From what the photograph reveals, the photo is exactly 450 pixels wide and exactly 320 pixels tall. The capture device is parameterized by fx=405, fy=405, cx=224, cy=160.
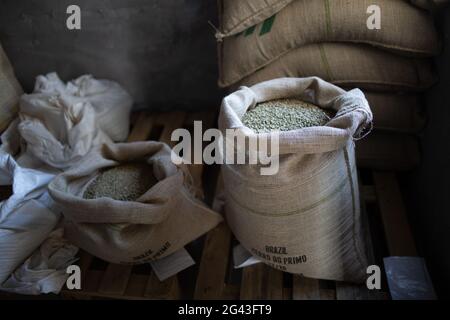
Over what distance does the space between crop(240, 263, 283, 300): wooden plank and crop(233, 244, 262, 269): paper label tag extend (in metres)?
0.02

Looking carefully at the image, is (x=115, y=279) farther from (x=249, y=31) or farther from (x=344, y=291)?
(x=249, y=31)

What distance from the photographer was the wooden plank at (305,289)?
46.8 inches

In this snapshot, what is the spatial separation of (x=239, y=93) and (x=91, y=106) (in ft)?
2.29

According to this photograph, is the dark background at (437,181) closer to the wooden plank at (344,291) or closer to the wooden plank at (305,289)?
the wooden plank at (344,291)

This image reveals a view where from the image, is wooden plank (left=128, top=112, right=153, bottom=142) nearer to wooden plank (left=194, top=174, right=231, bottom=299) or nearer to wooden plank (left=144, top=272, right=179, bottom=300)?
wooden plank (left=194, top=174, right=231, bottom=299)

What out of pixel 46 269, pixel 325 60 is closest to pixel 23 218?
pixel 46 269

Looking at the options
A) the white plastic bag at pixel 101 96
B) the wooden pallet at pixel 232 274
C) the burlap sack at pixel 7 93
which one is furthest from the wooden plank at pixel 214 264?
the burlap sack at pixel 7 93

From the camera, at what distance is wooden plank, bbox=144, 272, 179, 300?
3.97 ft

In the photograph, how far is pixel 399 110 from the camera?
1330 millimetres

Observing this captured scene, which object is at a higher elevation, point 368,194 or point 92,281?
point 368,194

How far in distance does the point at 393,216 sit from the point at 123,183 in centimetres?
89

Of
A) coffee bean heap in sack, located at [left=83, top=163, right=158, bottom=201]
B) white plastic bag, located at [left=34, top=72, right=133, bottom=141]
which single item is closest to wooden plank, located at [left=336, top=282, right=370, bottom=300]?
coffee bean heap in sack, located at [left=83, top=163, right=158, bottom=201]

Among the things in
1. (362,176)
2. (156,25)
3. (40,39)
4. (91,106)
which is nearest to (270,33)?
(156,25)

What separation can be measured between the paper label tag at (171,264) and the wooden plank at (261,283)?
183mm
